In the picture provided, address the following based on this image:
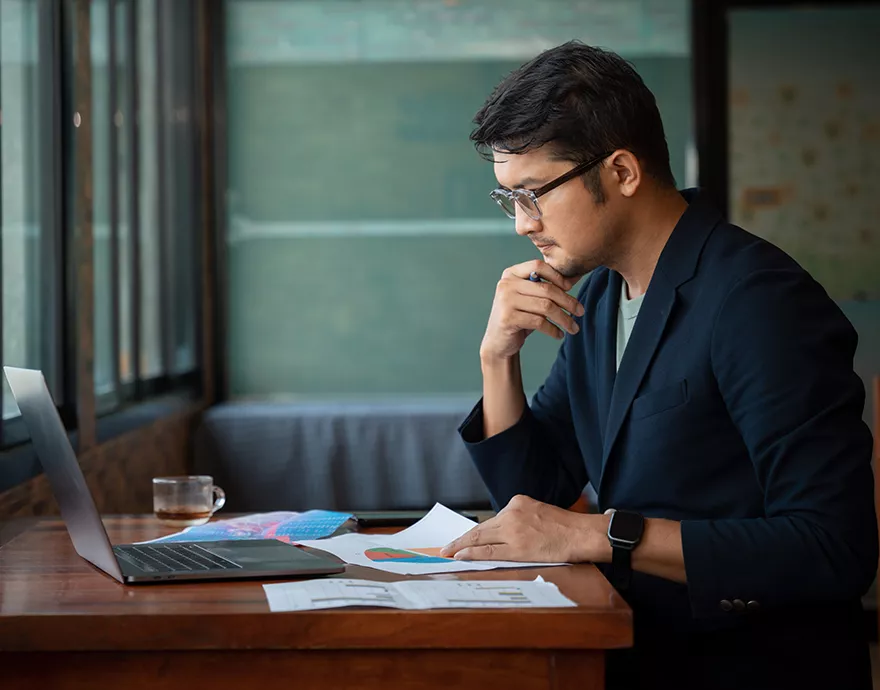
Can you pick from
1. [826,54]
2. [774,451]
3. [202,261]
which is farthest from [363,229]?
[774,451]

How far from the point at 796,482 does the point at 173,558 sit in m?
0.72

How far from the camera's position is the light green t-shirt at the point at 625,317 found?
162 centimetres

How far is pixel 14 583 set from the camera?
1.20m

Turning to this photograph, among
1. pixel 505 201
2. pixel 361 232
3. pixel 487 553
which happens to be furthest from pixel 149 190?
pixel 487 553

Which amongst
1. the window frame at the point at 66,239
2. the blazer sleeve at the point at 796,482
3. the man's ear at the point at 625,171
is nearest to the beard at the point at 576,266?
the man's ear at the point at 625,171

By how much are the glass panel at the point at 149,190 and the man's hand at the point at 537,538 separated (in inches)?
74.4

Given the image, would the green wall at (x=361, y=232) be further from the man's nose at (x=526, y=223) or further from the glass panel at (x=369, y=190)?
the man's nose at (x=526, y=223)

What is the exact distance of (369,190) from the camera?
3678mm

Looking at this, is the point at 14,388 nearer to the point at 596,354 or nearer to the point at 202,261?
the point at 596,354

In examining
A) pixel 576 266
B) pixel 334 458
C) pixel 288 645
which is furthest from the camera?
pixel 334 458

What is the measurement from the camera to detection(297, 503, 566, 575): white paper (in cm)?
126

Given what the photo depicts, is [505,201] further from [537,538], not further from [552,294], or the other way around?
[537,538]

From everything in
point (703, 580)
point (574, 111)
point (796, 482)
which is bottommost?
point (703, 580)

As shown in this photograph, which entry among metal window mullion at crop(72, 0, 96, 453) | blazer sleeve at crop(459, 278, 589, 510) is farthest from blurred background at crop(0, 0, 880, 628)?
blazer sleeve at crop(459, 278, 589, 510)
